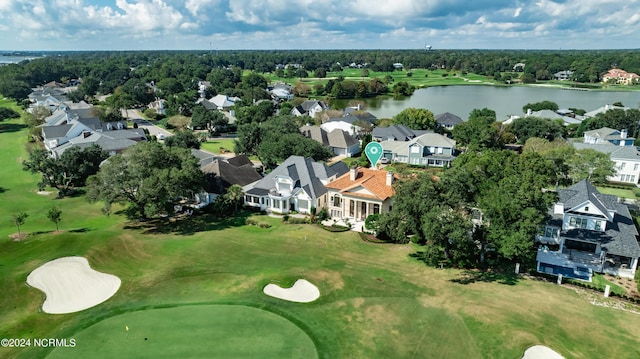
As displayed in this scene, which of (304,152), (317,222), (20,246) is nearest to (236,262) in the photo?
(317,222)

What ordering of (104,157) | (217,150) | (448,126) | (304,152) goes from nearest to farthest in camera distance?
(304,152)
(104,157)
(217,150)
(448,126)

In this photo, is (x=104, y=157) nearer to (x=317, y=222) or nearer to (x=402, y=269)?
(x=317, y=222)

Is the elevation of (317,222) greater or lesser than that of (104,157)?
lesser

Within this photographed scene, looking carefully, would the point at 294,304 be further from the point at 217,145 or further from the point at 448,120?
the point at 448,120

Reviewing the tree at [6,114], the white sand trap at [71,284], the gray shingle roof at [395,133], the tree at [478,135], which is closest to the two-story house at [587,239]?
the tree at [478,135]

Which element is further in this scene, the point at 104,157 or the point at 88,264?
the point at 104,157

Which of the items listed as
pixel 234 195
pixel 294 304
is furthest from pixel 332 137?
pixel 294 304

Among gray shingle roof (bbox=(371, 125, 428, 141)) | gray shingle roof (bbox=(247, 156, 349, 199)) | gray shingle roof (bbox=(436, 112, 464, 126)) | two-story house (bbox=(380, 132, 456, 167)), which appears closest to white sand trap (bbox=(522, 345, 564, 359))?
gray shingle roof (bbox=(247, 156, 349, 199))

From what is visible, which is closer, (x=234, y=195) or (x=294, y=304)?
(x=294, y=304)
